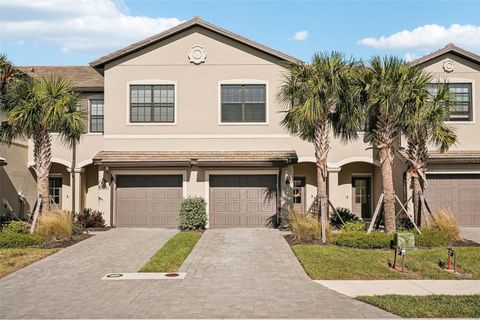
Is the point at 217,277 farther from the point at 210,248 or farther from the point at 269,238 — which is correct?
the point at 269,238

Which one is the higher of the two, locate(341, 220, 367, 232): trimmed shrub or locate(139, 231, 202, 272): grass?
locate(341, 220, 367, 232): trimmed shrub

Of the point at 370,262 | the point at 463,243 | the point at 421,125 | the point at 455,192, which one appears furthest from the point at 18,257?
the point at 455,192

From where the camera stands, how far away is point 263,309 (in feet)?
30.1

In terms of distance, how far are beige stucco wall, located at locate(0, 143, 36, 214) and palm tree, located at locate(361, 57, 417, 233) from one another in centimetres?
1494

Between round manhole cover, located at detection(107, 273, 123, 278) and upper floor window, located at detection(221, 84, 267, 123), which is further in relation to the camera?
upper floor window, located at detection(221, 84, 267, 123)

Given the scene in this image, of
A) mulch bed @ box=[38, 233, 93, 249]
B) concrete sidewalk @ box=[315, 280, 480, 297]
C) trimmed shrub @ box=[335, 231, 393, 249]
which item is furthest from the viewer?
mulch bed @ box=[38, 233, 93, 249]

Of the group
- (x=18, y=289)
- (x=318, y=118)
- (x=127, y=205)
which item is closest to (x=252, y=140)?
(x=318, y=118)

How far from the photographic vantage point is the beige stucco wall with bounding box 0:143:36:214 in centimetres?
2134

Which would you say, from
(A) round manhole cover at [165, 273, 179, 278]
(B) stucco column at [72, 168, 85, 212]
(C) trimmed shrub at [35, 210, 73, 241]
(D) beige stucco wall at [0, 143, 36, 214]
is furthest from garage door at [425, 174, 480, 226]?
(D) beige stucco wall at [0, 143, 36, 214]

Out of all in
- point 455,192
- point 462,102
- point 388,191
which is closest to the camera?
point 388,191

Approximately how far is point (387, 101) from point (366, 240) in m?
4.53

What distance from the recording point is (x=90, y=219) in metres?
20.2

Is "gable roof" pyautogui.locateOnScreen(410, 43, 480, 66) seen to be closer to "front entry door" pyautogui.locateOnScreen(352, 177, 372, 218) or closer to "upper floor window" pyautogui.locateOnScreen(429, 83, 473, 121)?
"upper floor window" pyautogui.locateOnScreen(429, 83, 473, 121)

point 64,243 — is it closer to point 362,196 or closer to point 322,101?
point 322,101
